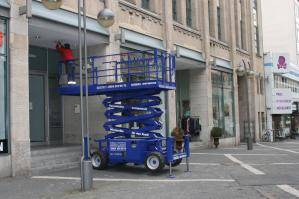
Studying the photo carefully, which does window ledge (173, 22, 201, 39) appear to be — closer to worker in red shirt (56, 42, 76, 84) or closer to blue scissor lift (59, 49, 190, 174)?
worker in red shirt (56, 42, 76, 84)

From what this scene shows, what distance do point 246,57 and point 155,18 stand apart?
14.7 meters

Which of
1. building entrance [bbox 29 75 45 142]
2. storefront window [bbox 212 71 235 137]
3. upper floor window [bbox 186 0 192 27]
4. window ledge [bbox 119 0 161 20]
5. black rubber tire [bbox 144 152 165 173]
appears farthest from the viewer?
storefront window [bbox 212 71 235 137]

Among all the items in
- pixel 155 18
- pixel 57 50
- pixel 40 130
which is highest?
pixel 155 18

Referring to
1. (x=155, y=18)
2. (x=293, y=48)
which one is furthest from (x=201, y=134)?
(x=293, y=48)

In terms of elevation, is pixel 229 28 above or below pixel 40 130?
above

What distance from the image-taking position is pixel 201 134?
27.7 meters

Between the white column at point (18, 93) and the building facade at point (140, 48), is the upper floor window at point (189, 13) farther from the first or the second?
the white column at point (18, 93)

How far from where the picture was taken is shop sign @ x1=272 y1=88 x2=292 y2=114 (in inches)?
1585

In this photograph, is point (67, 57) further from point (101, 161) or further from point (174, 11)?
point (174, 11)

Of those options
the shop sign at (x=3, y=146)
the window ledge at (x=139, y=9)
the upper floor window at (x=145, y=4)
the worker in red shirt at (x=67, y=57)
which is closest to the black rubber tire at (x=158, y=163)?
the shop sign at (x=3, y=146)

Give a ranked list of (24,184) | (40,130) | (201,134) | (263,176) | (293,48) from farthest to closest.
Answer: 1. (293,48)
2. (201,134)
3. (40,130)
4. (263,176)
5. (24,184)

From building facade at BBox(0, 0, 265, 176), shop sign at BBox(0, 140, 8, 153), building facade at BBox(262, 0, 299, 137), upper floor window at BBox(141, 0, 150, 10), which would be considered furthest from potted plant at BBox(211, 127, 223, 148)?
shop sign at BBox(0, 140, 8, 153)

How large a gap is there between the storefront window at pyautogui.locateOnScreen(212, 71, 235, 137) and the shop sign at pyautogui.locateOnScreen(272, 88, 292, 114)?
9.28 m

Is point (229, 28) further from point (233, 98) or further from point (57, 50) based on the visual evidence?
point (57, 50)
